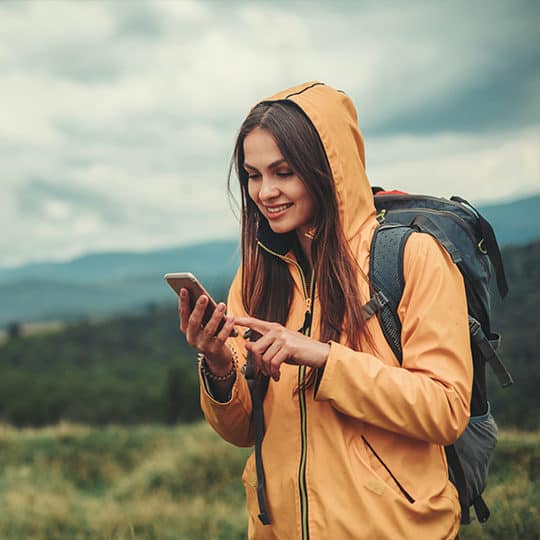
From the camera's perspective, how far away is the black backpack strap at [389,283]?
223 centimetres

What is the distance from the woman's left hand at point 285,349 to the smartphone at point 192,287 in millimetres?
224

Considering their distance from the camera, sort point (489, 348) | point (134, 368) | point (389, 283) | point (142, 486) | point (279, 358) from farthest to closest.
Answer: point (134, 368), point (142, 486), point (489, 348), point (389, 283), point (279, 358)

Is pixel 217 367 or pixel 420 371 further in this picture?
pixel 217 367

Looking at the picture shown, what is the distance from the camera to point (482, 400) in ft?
8.37

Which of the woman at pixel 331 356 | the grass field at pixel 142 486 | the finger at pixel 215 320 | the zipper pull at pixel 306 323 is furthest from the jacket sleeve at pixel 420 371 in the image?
the grass field at pixel 142 486

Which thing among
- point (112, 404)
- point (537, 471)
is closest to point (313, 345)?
point (537, 471)

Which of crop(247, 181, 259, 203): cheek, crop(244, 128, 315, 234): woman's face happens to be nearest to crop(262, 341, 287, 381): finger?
crop(244, 128, 315, 234): woman's face

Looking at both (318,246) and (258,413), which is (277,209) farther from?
(258,413)

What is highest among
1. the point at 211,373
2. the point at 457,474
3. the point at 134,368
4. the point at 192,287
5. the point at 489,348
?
the point at 192,287

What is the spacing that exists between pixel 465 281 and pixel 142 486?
241 inches

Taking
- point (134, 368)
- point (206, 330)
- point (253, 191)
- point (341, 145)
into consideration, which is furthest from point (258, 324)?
point (134, 368)

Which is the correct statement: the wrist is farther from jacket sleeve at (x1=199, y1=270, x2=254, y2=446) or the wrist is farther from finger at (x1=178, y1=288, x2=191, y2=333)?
finger at (x1=178, y1=288, x2=191, y2=333)

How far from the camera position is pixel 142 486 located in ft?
25.0

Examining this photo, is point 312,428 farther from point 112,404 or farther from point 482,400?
point 112,404
